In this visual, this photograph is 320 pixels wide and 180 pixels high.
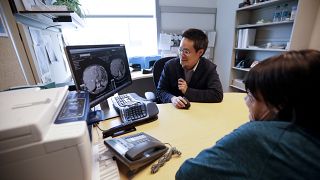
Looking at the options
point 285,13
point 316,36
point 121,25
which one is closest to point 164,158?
point 316,36

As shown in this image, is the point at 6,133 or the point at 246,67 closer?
the point at 6,133

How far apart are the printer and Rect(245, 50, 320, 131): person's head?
0.55 metres

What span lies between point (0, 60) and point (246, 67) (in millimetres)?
2999

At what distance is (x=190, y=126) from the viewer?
101cm

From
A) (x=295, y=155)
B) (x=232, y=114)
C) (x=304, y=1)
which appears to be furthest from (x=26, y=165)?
(x=304, y=1)

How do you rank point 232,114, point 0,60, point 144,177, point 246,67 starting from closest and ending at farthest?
1. point 144,177
2. point 0,60
3. point 232,114
4. point 246,67

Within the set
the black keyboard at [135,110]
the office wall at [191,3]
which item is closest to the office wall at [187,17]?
the office wall at [191,3]

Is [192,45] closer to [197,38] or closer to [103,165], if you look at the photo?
[197,38]

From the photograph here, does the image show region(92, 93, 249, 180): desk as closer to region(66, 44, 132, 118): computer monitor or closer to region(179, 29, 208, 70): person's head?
region(66, 44, 132, 118): computer monitor

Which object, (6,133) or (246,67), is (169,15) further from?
(6,133)

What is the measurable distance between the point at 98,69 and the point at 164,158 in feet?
2.11

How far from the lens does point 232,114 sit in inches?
45.6

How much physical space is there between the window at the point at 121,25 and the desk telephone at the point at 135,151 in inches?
103

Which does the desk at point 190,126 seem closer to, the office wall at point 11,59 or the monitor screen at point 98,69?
the monitor screen at point 98,69
